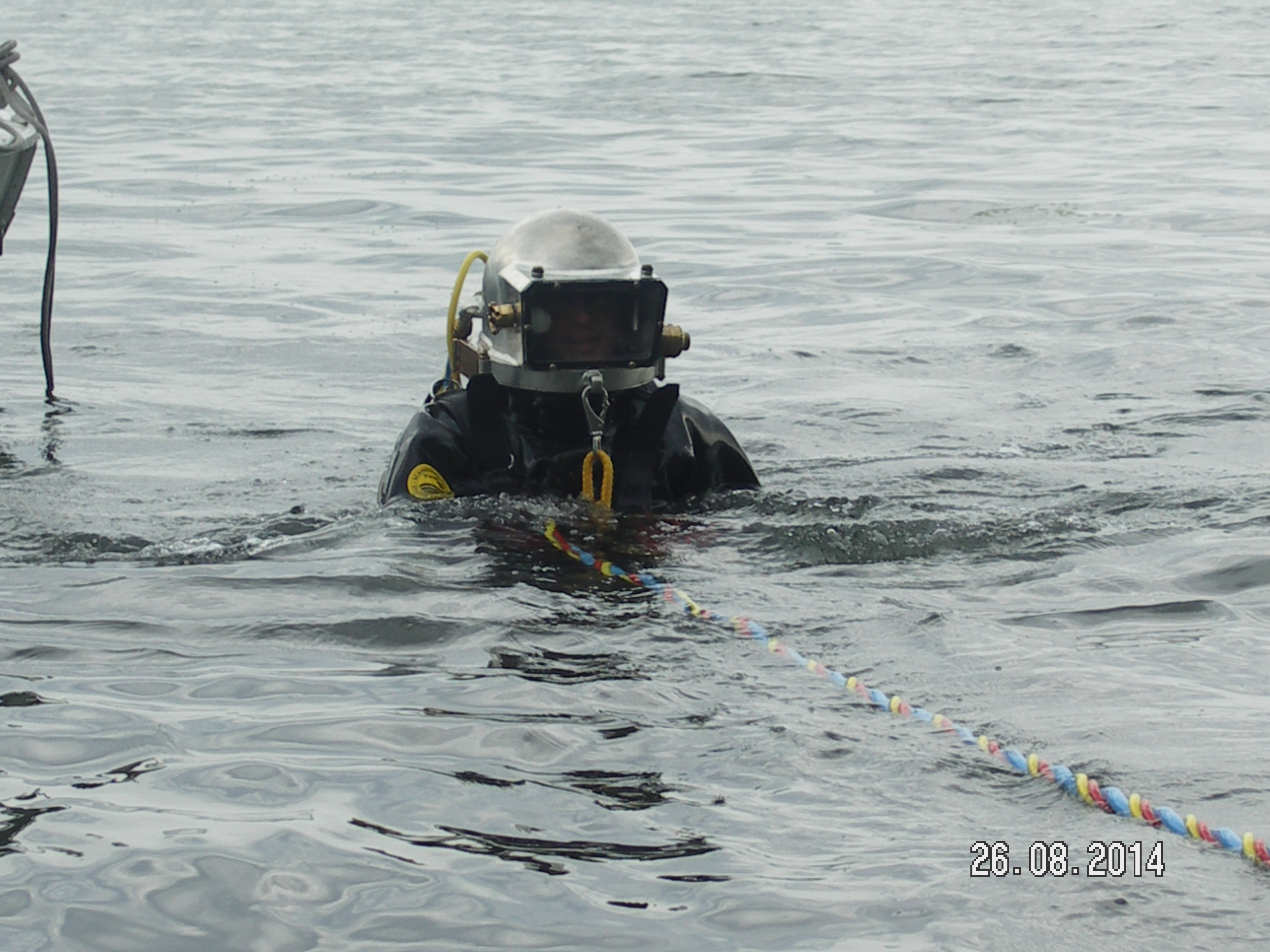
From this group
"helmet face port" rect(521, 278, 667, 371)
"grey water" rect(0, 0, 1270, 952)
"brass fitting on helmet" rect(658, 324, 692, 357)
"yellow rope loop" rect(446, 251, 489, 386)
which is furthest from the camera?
"yellow rope loop" rect(446, 251, 489, 386)

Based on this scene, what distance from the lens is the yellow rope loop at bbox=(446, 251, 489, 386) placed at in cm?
496

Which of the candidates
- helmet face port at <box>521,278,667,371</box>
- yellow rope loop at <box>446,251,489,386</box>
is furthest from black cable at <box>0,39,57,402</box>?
helmet face port at <box>521,278,667,371</box>

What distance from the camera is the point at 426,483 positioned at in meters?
4.76

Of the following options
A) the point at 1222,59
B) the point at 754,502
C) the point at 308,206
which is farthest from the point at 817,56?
the point at 754,502

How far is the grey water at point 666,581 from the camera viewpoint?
271 cm

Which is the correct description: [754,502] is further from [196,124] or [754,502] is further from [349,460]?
[196,124]

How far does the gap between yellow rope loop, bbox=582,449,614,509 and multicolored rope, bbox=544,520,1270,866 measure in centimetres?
46

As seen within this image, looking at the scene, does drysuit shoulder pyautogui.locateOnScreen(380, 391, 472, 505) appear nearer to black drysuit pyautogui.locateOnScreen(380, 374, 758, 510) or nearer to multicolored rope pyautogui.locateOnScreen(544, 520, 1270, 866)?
black drysuit pyautogui.locateOnScreen(380, 374, 758, 510)

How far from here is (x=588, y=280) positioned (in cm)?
458

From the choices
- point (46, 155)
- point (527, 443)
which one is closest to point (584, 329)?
point (527, 443)

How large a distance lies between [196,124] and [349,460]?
467 inches

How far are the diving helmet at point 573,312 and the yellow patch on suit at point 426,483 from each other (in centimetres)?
31

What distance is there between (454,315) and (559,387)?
1.53 feet

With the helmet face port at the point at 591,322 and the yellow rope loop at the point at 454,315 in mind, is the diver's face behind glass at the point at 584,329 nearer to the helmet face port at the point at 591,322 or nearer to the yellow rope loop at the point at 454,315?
the helmet face port at the point at 591,322
